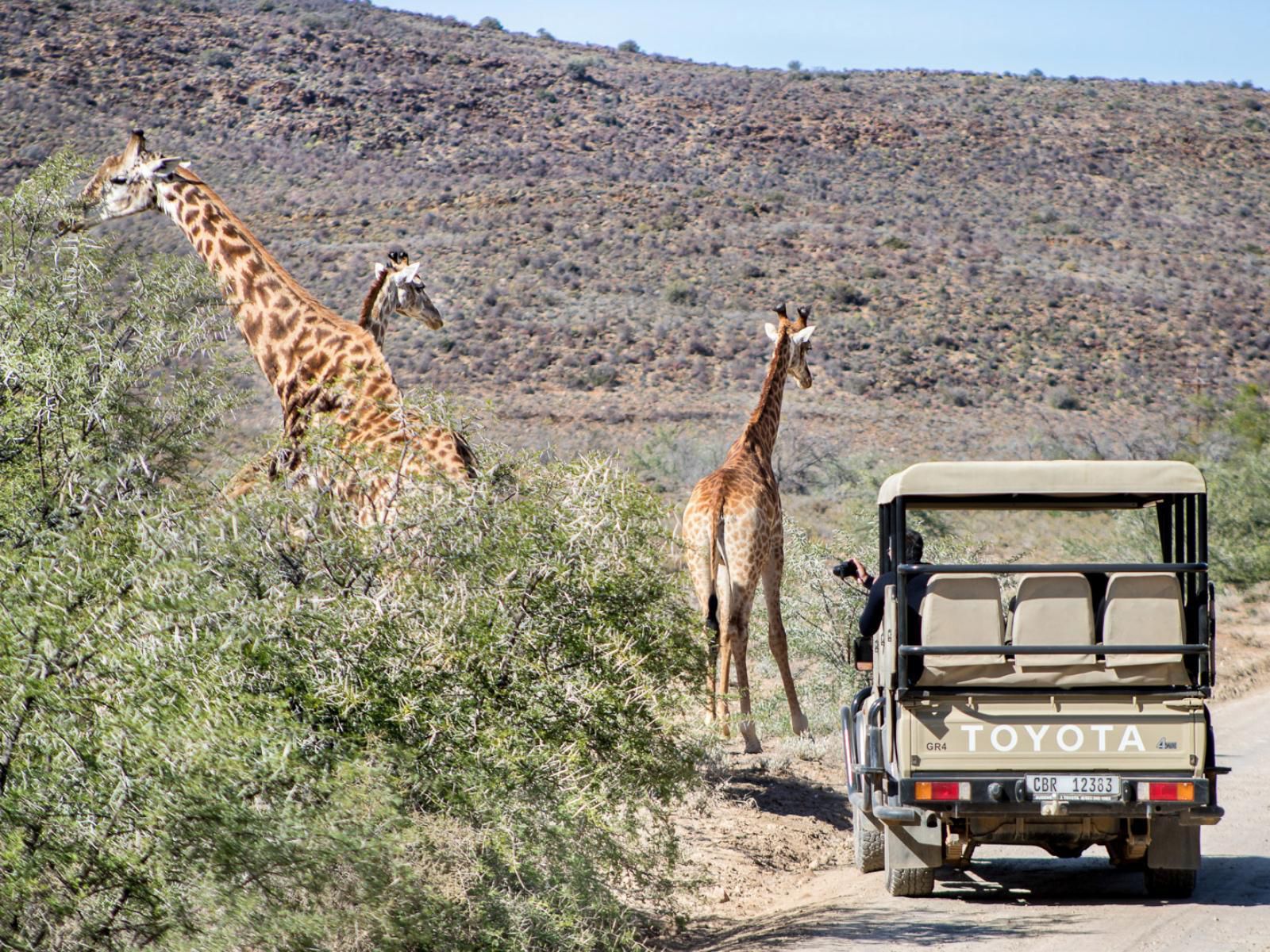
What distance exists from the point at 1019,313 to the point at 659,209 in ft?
38.0

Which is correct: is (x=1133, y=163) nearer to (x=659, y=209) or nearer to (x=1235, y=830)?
(x=659, y=209)

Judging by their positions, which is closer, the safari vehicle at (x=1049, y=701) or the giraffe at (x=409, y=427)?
the safari vehicle at (x=1049, y=701)

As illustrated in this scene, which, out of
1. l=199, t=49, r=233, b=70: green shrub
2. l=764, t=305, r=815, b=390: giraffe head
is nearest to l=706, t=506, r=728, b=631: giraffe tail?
l=764, t=305, r=815, b=390: giraffe head

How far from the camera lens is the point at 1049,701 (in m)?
6.20

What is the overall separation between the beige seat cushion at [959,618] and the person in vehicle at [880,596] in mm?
97

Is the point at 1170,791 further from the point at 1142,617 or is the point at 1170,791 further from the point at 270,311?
the point at 270,311

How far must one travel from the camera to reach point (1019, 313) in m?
39.0

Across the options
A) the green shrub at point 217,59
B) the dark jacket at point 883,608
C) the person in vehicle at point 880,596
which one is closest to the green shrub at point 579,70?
the green shrub at point 217,59

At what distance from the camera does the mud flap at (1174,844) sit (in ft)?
21.1

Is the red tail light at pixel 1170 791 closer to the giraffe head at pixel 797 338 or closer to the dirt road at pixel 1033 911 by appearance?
the dirt road at pixel 1033 911

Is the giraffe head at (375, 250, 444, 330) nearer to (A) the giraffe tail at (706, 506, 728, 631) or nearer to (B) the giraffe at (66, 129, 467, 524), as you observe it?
(B) the giraffe at (66, 129, 467, 524)

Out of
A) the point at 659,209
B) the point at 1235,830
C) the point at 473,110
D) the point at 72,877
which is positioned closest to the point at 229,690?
the point at 72,877

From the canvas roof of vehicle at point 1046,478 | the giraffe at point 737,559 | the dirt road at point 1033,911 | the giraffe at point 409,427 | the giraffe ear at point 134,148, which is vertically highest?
the giraffe ear at point 134,148

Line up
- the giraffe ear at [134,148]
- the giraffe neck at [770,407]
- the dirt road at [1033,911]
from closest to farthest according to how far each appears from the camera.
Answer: the dirt road at [1033,911] → the giraffe ear at [134,148] → the giraffe neck at [770,407]
